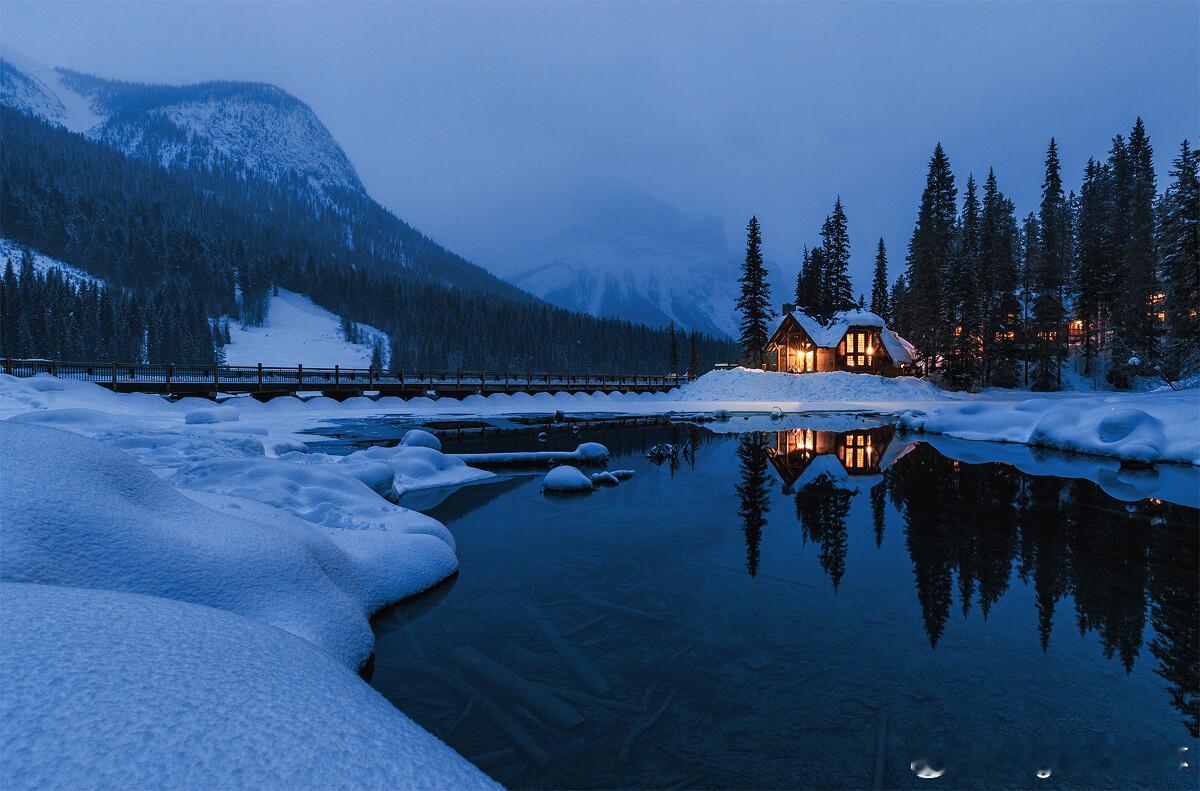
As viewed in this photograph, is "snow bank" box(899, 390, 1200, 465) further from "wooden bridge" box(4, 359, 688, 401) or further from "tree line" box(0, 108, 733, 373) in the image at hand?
A: "tree line" box(0, 108, 733, 373)

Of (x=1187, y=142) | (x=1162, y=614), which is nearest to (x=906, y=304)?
(x=1187, y=142)

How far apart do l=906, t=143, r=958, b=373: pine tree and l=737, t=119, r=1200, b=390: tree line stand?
13 cm

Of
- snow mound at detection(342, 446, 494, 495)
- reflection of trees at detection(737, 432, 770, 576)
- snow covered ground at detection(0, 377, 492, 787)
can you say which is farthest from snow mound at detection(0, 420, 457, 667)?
snow mound at detection(342, 446, 494, 495)

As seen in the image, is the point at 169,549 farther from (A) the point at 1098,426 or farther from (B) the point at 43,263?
(B) the point at 43,263

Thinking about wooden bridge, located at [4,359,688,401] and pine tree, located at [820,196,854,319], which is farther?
pine tree, located at [820,196,854,319]

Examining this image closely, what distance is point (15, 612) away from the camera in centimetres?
284

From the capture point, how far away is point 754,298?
5753 cm

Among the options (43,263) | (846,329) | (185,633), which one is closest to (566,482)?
(185,633)

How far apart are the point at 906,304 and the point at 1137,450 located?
53.0m

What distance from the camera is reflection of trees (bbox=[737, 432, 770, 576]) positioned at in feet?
30.8

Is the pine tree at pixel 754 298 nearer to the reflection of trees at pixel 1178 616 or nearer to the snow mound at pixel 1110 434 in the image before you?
the snow mound at pixel 1110 434

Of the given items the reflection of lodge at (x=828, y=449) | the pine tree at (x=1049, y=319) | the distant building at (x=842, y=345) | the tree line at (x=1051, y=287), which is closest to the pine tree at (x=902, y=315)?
the tree line at (x=1051, y=287)

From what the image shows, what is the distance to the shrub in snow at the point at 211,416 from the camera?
23250mm

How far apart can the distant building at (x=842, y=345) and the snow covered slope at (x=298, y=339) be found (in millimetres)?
70210
